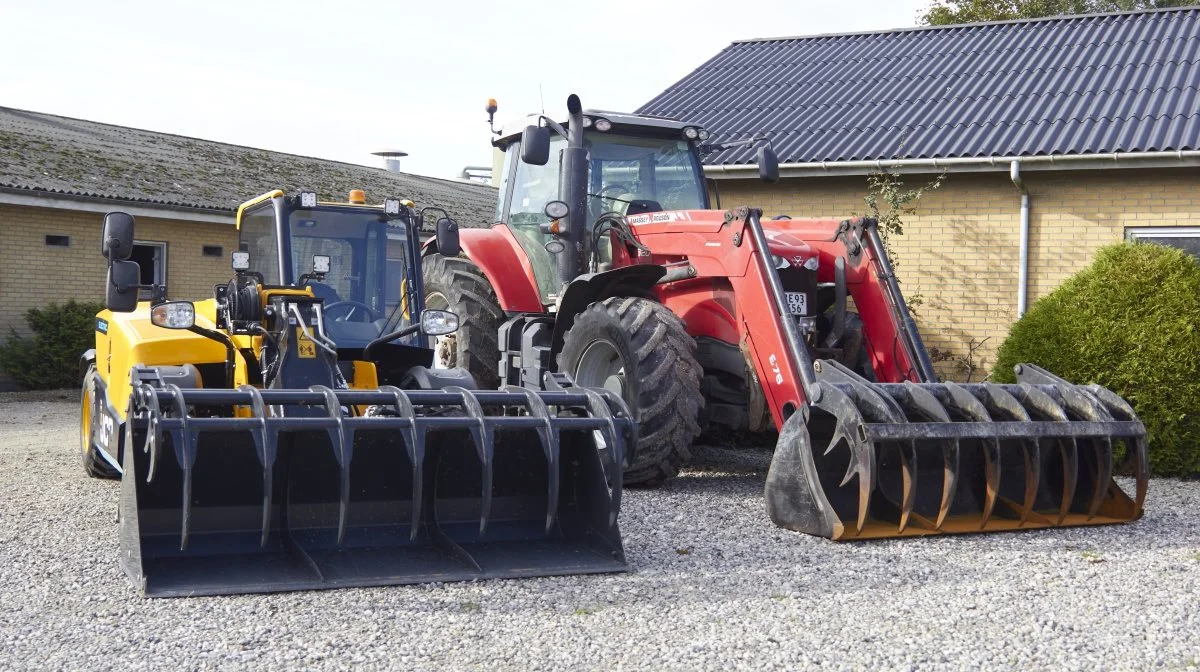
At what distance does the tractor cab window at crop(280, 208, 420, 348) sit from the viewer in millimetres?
7496

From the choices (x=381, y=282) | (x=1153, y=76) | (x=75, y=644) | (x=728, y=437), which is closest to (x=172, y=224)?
(x=728, y=437)

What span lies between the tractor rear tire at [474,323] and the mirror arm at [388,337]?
2.27m

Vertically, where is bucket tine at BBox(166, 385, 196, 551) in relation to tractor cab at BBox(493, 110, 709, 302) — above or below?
below

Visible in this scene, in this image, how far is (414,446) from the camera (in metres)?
5.55

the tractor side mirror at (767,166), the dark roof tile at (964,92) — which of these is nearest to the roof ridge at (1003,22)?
the dark roof tile at (964,92)

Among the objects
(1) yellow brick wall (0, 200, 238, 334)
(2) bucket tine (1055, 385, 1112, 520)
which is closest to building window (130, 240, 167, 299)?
(1) yellow brick wall (0, 200, 238, 334)

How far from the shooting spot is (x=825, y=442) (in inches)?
274

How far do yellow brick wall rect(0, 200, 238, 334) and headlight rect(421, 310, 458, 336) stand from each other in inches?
473

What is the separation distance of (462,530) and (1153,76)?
10823 mm

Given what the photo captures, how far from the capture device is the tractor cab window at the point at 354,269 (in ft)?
24.6

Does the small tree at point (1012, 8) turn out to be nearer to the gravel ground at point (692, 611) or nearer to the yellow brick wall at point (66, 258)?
the yellow brick wall at point (66, 258)

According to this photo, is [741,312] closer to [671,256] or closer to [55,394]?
[671,256]

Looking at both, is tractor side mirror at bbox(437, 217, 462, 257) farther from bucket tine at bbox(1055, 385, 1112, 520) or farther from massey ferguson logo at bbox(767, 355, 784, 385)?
bucket tine at bbox(1055, 385, 1112, 520)

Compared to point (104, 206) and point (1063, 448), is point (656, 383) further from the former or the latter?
point (104, 206)
